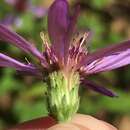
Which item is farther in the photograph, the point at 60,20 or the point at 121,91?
→ the point at 121,91

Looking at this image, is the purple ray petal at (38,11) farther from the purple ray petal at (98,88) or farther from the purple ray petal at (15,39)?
the purple ray petal at (15,39)

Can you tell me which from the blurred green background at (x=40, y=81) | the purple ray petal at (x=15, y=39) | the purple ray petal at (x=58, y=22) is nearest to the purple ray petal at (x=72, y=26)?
the purple ray petal at (x=58, y=22)

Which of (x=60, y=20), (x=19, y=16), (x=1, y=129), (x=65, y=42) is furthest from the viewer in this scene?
(x=19, y=16)

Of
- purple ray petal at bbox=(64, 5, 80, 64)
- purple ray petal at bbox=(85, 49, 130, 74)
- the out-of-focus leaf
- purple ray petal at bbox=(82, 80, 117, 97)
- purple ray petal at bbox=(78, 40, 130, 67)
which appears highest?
purple ray petal at bbox=(64, 5, 80, 64)

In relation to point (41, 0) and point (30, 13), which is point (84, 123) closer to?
point (30, 13)

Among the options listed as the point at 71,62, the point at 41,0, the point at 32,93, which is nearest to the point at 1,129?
the point at 32,93

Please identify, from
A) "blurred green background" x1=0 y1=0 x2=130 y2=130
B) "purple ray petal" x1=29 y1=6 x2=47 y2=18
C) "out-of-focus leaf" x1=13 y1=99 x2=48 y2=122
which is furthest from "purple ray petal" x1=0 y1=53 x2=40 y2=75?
"purple ray petal" x1=29 y1=6 x2=47 y2=18

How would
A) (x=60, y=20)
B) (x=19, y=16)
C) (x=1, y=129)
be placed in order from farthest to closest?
(x=19, y=16)
(x=1, y=129)
(x=60, y=20)

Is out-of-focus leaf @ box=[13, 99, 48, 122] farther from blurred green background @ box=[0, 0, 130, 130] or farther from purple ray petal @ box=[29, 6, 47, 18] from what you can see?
purple ray petal @ box=[29, 6, 47, 18]

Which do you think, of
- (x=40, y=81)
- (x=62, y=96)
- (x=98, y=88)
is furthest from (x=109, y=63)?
(x=40, y=81)
